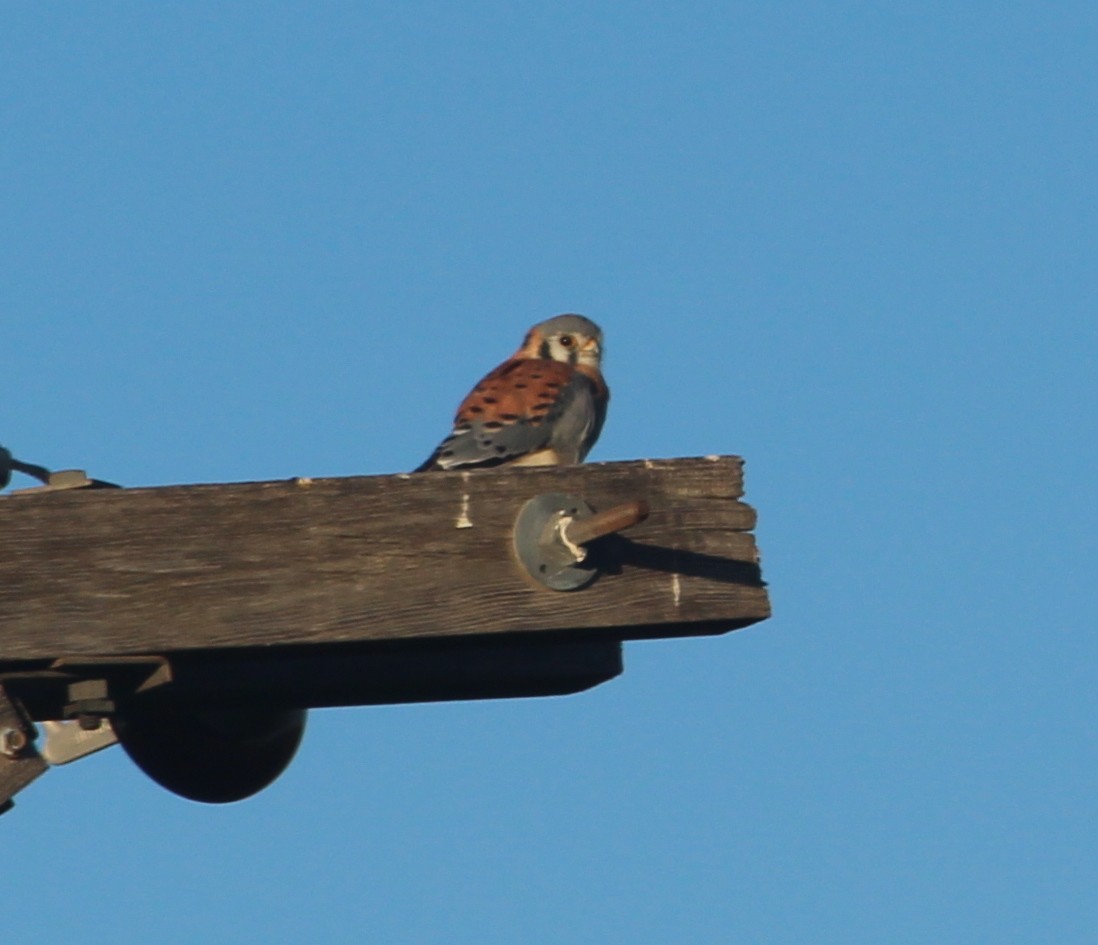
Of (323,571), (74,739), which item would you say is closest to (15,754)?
(74,739)

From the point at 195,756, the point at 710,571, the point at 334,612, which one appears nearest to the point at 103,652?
the point at 334,612

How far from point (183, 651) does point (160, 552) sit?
0.41ft

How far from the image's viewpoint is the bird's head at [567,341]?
23.5ft

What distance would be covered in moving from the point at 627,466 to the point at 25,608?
0.77 m

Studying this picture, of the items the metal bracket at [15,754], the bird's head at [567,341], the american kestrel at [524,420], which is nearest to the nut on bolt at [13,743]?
the metal bracket at [15,754]

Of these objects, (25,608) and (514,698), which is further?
(514,698)

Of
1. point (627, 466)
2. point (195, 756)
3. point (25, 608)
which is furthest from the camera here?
point (195, 756)

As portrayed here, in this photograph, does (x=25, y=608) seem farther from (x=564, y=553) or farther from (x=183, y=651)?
(x=564, y=553)

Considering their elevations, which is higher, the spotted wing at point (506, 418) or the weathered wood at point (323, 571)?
the spotted wing at point (506, 418)

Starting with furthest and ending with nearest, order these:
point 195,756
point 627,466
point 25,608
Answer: point 195,756, point 627,466, point 25,608

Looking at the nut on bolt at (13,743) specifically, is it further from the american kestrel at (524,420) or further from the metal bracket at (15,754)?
the american kestrel at (524,420)

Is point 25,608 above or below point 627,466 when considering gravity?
below

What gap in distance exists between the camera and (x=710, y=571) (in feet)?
9.38

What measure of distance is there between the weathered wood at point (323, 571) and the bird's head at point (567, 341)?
4.18m
